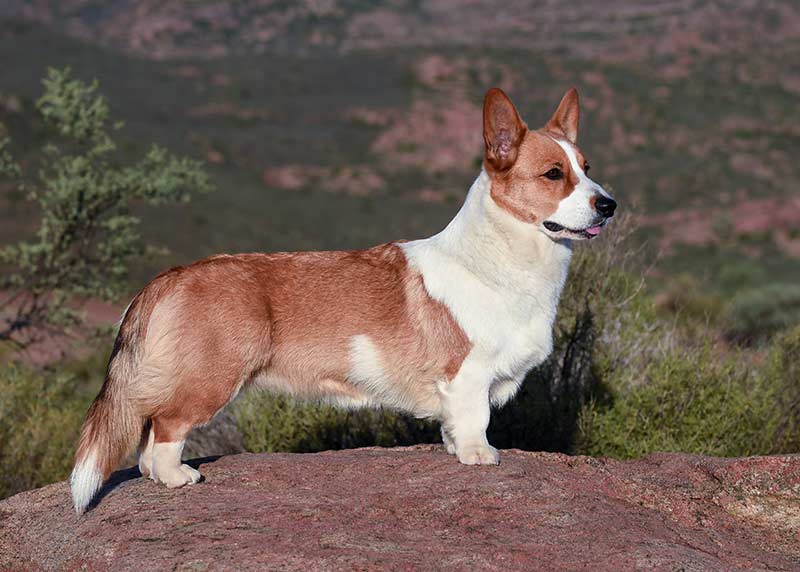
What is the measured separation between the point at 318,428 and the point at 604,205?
3.35 meters

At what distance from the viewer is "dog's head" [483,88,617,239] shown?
5758 millimetres

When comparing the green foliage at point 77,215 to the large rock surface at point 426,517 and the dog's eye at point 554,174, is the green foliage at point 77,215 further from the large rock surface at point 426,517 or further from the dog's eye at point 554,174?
the dog's eye at point 554,174

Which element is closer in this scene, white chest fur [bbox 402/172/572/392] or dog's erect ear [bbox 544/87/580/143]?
white chest fur [bbox 402/172/572/392]

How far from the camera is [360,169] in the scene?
45000mm

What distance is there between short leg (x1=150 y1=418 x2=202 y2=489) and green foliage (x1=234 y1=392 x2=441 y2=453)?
101 inches

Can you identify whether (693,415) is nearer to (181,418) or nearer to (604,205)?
(604,205)

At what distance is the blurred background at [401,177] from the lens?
8.30 meters

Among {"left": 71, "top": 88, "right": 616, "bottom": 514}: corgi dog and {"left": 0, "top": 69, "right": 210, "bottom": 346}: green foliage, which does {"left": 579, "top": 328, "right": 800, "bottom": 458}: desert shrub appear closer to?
{"left": 71, "top": 88, "right": 616, "bottom": 514}: corgi dog

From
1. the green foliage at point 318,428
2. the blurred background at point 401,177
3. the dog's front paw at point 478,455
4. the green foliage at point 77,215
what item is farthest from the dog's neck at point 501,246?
the green foliage at point 77,215

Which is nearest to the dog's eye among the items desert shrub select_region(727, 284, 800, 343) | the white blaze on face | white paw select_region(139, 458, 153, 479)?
the white blaze on face

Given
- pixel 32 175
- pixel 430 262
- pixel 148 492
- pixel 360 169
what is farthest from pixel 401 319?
pixel 360 169

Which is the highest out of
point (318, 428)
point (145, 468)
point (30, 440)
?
point (145, 468)

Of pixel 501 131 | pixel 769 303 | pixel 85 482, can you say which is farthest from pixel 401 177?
pixel 85 482

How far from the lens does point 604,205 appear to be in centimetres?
568
